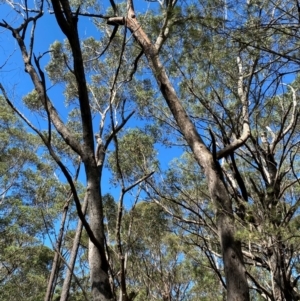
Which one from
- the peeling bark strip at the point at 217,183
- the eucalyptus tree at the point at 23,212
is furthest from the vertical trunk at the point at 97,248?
the eucalyptus tree at the point at 23,212

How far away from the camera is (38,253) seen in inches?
464

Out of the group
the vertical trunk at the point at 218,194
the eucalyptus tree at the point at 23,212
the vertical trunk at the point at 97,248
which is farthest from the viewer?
the eucalyptus tree at the point at 23,212

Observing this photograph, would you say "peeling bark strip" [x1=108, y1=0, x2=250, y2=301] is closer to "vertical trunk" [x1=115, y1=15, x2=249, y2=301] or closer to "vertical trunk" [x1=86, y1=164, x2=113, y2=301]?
"vertical trunk" [x1=115, y1=15, x2=249, y2=301]

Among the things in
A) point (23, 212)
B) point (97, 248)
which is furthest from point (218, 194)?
point (23, 212)

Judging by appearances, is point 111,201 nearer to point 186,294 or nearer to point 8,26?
point 186,294

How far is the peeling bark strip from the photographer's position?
1.79 metres

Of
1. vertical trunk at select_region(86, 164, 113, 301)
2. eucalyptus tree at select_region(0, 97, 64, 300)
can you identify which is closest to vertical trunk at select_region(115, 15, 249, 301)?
vertical trunk at select_region(86, 164, 113, 301)

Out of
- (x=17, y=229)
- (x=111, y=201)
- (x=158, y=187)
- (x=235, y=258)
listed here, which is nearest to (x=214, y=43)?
(x=235, y=258)

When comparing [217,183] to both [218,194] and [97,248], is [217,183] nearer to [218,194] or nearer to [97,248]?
[218,194]

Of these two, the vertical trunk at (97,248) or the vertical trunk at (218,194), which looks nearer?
the vertical trunk at (97,248)

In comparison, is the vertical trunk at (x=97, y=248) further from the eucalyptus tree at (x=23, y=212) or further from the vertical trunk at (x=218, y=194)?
the eucalyptus tree at (x=23, y=212)

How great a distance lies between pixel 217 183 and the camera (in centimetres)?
217

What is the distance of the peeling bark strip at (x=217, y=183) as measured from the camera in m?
1.79

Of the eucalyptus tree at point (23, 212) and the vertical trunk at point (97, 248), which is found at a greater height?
the eucalyptus tree at point (23, 212)
